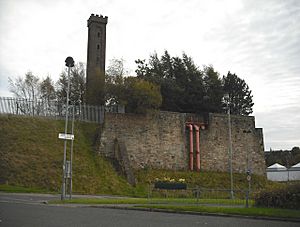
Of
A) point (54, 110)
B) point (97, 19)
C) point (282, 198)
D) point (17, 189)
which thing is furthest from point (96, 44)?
point (282, 198)

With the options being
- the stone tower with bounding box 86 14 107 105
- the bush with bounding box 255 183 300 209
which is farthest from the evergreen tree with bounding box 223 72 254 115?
the bush with bounding box 255 183 300 209

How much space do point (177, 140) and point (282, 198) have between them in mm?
21322

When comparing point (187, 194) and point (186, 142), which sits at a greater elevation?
point (186, 142)

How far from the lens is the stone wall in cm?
3434

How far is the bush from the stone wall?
18.2 meters

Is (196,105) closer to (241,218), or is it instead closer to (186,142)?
(186,142)

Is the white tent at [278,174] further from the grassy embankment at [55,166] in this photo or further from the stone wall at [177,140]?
the grassy embankment at [55,166]

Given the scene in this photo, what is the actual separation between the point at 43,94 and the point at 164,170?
23494 mm

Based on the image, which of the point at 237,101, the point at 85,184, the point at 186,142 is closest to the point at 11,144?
the point at 85,184

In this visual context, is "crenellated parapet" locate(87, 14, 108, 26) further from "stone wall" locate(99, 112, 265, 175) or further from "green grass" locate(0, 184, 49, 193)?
"green grass" locate(0, 184, 49, 193)

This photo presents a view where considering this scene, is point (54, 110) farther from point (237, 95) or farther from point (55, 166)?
point (237, 95)

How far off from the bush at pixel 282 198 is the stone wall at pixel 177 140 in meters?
18.2

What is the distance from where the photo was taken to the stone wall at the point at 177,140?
3434 centimetres

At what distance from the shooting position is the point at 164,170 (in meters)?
34.8
